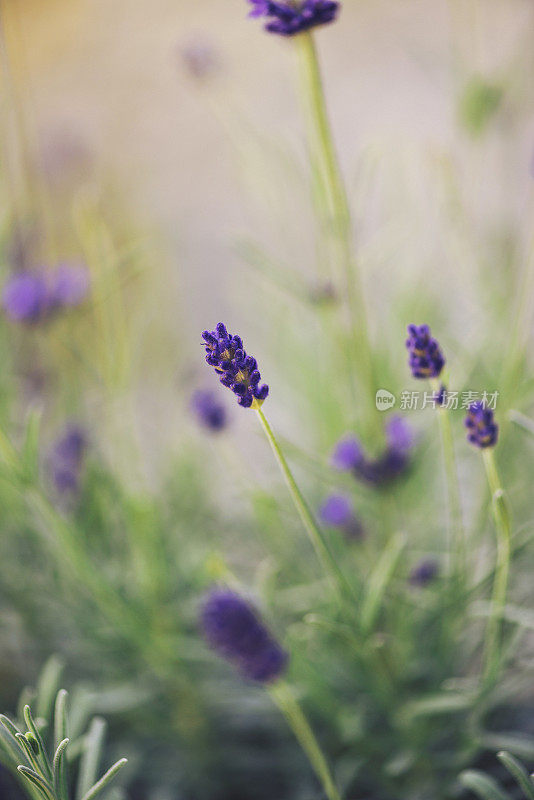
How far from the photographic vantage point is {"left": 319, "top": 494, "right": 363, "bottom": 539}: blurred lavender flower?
18.4 inches

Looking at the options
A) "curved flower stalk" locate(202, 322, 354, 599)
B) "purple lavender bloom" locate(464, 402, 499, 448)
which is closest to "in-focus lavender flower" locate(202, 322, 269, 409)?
"curved flower stalk" locate(202, 322, 354, 599)

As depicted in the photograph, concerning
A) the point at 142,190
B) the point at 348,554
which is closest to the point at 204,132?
the point at 142,190

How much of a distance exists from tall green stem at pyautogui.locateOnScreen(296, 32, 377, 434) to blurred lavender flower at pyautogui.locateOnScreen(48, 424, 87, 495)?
22cm

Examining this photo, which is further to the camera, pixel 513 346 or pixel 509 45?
pixel 509 45

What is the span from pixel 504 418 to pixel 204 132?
98 centimetres

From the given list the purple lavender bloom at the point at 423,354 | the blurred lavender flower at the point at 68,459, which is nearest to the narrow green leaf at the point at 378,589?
the purple lavender bloom at the point at 423,354

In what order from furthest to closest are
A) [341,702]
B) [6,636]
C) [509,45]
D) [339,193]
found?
[509,45], [6,636], [341,702], [339,193]

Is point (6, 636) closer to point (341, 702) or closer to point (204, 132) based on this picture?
point (341, 702)

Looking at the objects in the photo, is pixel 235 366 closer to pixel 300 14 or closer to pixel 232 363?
pixel 232 363

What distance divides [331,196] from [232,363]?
0.16 metres

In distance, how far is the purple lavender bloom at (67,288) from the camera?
0.51m

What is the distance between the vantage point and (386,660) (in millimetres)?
471

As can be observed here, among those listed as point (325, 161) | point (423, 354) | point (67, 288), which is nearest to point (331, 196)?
point (325, 161)

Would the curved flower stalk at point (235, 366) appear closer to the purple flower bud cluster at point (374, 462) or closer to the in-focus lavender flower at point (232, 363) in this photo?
the in-focus lavender flower at point (232, 363)
